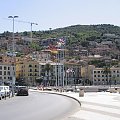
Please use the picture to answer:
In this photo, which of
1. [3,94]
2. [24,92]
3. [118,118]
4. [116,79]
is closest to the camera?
[118,118]

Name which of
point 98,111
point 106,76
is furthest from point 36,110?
point 106,76

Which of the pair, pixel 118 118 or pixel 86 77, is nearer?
pixel 118 118

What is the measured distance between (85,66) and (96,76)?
9848 millimetres

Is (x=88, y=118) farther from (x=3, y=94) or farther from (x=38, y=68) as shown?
(x=38, y=68)

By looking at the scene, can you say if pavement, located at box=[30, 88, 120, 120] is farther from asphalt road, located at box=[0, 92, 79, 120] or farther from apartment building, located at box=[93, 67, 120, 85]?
apartment building, located at box=[93, 67, 120, 85]

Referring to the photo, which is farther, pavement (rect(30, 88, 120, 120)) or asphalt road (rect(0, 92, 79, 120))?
asphalt road (rect(0, 92, 79, 120))

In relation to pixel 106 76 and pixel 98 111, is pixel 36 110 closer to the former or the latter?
pixel 98 111

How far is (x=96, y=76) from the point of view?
631 feet

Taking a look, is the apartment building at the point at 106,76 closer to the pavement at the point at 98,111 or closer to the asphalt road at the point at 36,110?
the asphalt road at the point at 36,110

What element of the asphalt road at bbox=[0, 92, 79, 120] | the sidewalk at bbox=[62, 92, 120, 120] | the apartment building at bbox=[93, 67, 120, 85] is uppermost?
the apartment building at bbox=[93, 67, 120, 85]

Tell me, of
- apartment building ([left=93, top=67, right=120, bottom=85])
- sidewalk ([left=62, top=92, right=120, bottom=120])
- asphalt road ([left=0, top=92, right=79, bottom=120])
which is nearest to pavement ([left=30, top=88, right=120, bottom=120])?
sidewalk ([left=62, top=92, right=120, bottom=120])

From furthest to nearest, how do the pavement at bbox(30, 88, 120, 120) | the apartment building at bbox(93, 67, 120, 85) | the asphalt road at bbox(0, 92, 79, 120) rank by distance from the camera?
the apartment building at bbox(93, 67, 120, 85)
the asphalt road at bbox(0, 92, 79, 120)
the pavement at bbox(30, 88, 120, 120)

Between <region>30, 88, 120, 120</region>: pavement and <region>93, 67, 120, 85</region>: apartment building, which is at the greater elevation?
<region>93, 67, 120, 85</region>: apartment building

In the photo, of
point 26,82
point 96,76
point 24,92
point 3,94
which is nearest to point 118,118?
point 3,94
